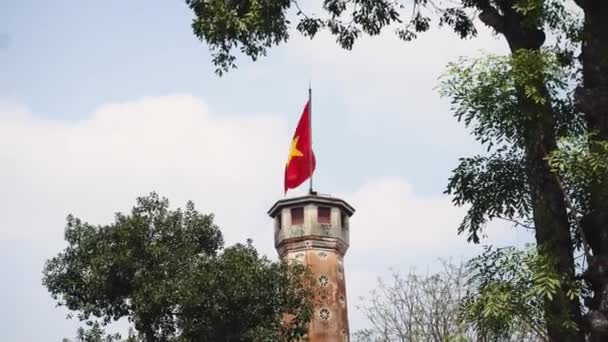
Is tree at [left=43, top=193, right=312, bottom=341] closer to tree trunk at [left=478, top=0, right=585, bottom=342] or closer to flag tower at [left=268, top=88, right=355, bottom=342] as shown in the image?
flag tower at [left=268, top=88, right=355, bottom=342]

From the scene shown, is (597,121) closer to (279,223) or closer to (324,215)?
(324,215)

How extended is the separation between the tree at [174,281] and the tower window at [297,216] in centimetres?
499

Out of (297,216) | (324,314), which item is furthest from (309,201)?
(324,314)

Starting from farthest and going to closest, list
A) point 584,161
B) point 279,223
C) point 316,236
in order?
point 279,223 → point 316,236 → point 584,161

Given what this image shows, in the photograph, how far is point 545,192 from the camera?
10.6 meters

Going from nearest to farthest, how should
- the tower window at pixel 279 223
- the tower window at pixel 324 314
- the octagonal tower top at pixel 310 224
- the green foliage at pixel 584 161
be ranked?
1. the green foliage at pixel 584 161
2. the tower window at pixel 324 314
3. the octagonal tower top at pixel 310 224
4. the tower window at pixel 279 223

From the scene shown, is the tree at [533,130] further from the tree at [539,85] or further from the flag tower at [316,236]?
the flag tower at [316,236]

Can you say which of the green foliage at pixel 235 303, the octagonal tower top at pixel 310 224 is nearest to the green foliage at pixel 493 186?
the green foliage at pixel 235 303

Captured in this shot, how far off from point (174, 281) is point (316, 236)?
7.23 metres

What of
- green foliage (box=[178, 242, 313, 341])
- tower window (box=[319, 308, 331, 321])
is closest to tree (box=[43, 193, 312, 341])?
green foliage (box=[178, 242, 313, 341])

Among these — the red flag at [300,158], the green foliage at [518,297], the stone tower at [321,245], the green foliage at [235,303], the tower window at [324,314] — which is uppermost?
the red flag at [300,158]

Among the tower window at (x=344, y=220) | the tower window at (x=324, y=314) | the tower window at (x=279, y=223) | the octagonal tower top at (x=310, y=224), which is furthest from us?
the tower window at (x=344, y=220)

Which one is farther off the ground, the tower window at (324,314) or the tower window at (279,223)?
the tower window at (279,223)

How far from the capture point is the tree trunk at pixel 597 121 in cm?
970
